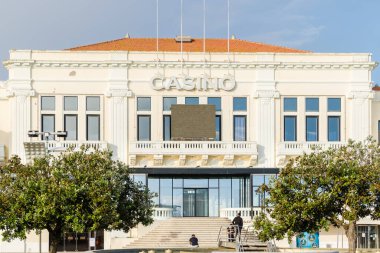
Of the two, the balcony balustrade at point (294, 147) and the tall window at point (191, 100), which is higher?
the tall window at point (191, 100)

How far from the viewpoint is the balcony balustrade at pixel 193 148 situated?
238 feet

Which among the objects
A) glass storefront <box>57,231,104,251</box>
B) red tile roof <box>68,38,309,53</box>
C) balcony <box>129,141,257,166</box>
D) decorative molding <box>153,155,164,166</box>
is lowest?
glass storefront <box>57,231,104,251</box>

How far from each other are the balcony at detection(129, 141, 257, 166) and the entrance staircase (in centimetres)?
486

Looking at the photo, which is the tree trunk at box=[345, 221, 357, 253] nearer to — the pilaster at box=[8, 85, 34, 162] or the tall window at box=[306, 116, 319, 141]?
the tall window at box=[306, 116, 319, 141]

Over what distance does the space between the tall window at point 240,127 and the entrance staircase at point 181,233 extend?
6.87 m

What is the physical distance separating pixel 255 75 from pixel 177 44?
363 inches

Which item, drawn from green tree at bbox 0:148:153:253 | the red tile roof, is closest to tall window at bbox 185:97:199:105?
the red tile roof

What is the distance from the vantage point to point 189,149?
2864 inches

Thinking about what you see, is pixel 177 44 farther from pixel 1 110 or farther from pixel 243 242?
pixel 243 242

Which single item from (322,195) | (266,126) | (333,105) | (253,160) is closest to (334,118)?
(333,105)

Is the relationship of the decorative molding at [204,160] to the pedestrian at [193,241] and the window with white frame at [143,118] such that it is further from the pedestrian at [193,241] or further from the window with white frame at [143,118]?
the pedestrian at [193,241]

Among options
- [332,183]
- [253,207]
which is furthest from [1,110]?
[332,183]

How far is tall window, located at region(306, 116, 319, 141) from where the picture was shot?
244 feet

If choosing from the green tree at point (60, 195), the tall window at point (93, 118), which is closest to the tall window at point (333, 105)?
the tall window at point (93, 118)
